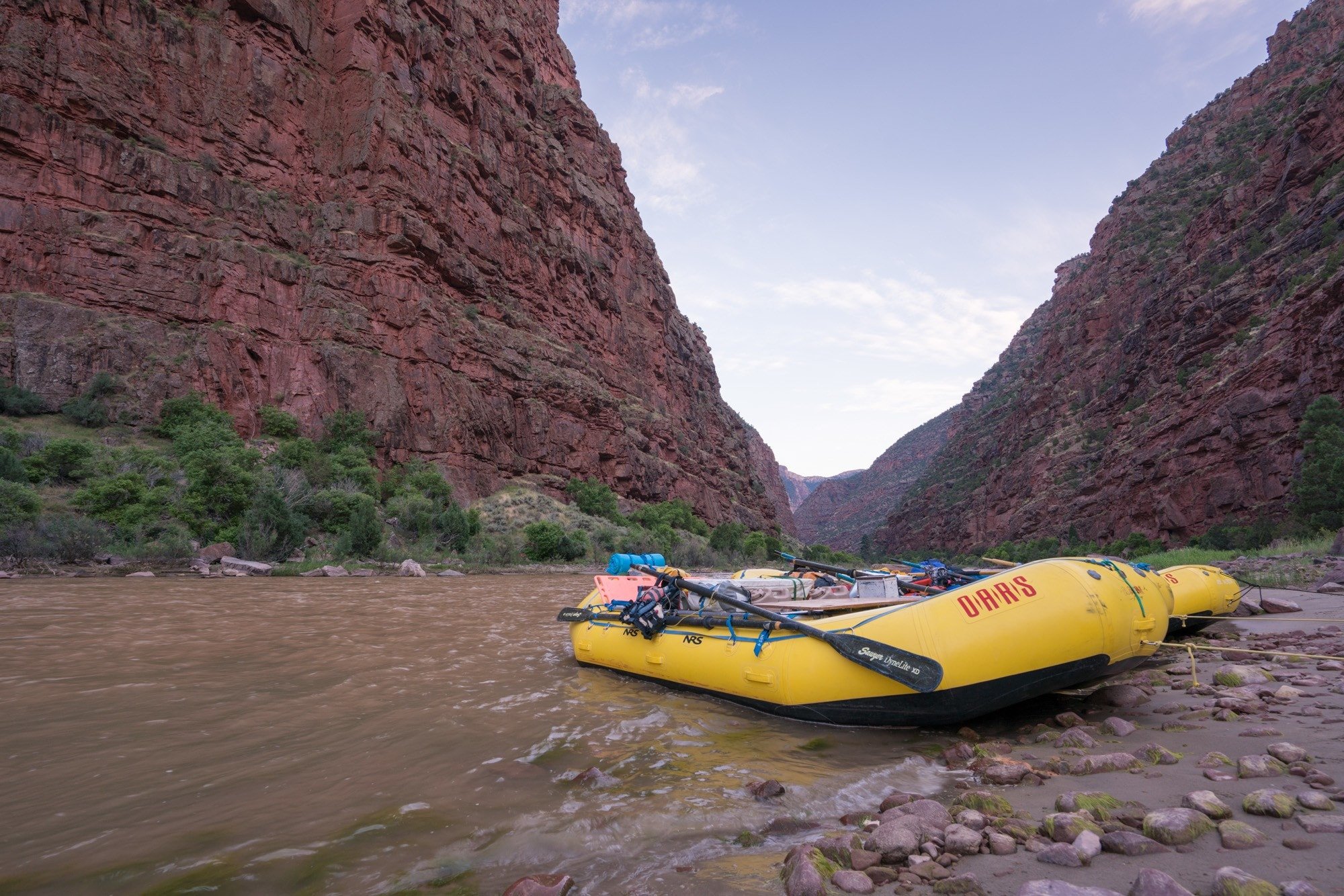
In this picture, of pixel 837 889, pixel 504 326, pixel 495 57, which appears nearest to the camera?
pixel 837 889

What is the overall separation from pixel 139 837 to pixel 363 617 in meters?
7.82

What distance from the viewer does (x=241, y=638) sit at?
8.00 meters

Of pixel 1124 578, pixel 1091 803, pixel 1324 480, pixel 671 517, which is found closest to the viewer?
pixel 1091 803

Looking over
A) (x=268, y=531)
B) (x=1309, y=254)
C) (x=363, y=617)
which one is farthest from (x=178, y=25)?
(x=1309, y=254)

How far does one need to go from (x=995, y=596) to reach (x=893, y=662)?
0.83 metres

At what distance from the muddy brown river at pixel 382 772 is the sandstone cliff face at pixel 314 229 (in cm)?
2372

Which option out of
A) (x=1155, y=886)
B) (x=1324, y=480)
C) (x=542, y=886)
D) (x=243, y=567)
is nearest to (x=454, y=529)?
(x=243, y=567)

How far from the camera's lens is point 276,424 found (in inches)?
1048

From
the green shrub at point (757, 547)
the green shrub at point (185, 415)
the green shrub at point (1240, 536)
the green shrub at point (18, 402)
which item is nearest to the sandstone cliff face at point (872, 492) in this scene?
the green shrub at point (757, 547)

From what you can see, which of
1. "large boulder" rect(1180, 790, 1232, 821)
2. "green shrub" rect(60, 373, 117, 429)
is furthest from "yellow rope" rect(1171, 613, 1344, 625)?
"green shrub" rect(60, 373, 117, 429)

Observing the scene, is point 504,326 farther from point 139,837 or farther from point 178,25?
point 139,837

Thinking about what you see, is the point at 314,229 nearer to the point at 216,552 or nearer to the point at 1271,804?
the point at 216,552

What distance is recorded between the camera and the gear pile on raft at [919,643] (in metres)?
4.01

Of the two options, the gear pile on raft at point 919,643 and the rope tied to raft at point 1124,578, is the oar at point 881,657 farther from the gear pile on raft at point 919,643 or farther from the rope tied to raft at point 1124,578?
the rope tied to raft at point 1124,578
